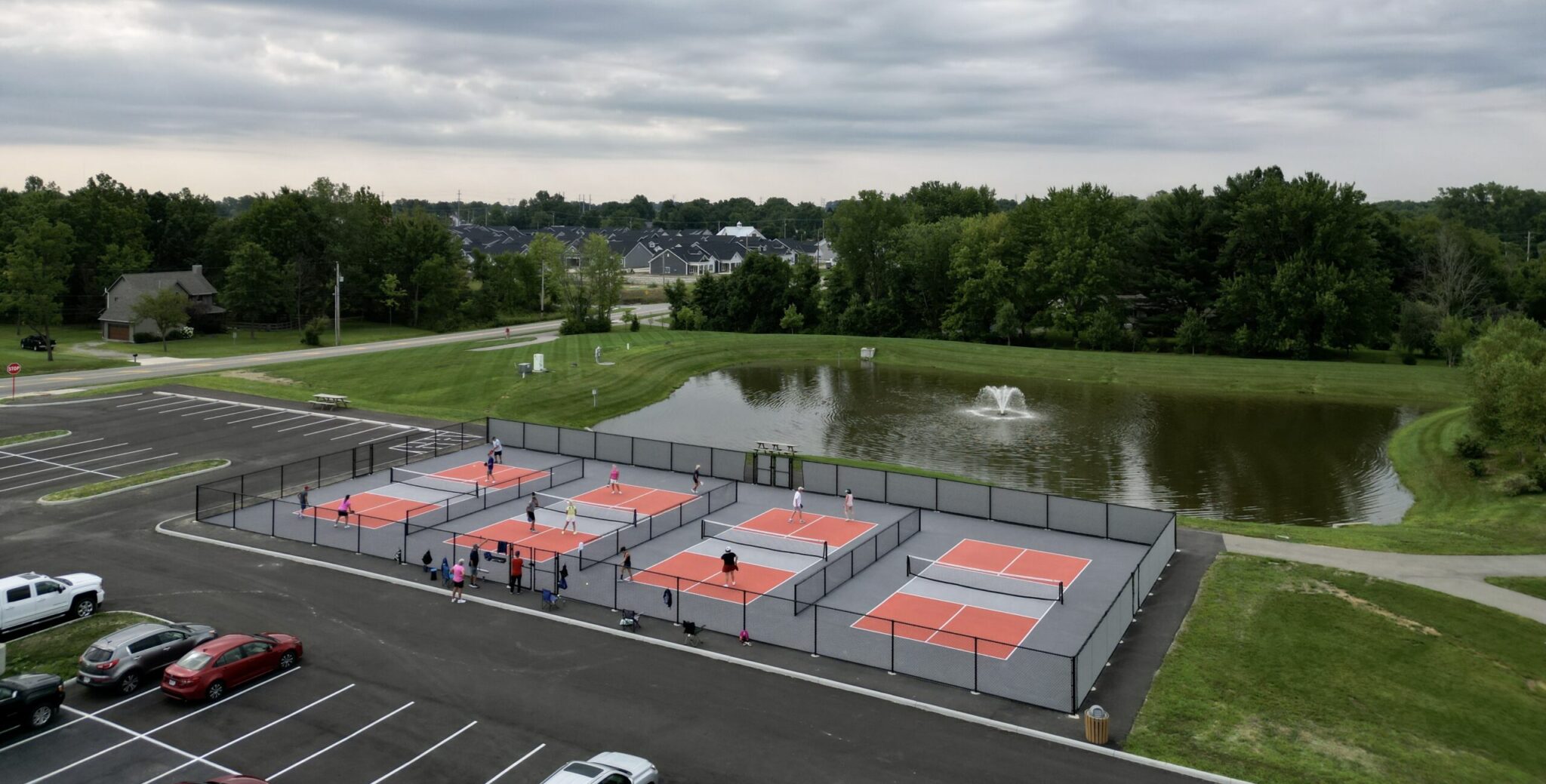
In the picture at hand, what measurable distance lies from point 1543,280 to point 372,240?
385 ft

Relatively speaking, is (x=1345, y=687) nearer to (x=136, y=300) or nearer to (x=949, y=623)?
(x=949, y=623)

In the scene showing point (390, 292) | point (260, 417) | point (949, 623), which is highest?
point (390, 292)

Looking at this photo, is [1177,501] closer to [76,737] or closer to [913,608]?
[913,608]

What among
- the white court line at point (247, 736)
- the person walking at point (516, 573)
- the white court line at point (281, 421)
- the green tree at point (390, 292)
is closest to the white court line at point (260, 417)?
the white court line at point (281, 421)

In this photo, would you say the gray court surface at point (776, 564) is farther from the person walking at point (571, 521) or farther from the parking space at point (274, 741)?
the parking space at point (274, 741)

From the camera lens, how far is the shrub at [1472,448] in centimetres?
5309

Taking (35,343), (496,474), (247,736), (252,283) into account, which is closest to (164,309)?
(35,343)

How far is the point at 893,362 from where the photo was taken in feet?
325

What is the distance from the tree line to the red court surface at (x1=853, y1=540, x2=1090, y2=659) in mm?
68102

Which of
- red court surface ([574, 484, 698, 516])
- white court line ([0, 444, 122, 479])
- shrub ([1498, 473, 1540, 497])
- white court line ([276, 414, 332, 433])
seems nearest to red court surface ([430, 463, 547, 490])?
red court surface ([574, 484, 698, 516])

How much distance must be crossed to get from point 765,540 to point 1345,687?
18765 millimetres

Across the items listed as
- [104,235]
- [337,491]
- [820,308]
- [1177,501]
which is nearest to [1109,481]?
[1177,501]

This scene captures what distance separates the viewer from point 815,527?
39781 millimetres

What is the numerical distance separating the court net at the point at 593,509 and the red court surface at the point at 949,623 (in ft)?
39.0
